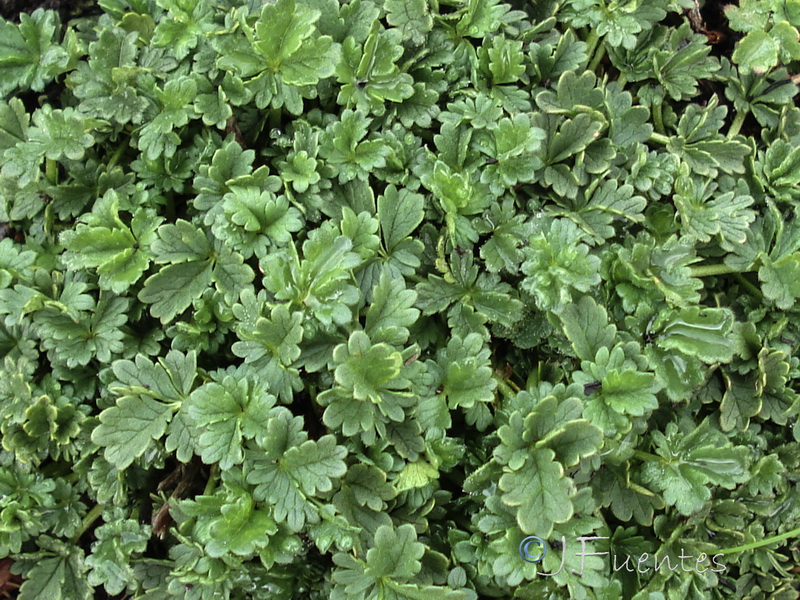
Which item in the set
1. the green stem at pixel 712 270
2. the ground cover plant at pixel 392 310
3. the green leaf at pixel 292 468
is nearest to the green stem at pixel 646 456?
the ground cover plant at pixel 392 310

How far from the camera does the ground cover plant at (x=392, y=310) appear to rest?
2174 millimetres

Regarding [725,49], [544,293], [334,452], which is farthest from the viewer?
[725,49]

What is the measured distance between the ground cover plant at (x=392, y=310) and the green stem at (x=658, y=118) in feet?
0.09

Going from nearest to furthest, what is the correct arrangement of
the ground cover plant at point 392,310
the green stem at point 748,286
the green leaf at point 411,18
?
1. the ground cover plant at point 392,310
2. the green leaf at point 411,18
3. the green stem at point 748,286

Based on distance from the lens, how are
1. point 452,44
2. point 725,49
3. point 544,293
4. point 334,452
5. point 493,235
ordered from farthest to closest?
point 725,49 → point 452,44 → point 493,235 → point 544,293 → point 334,452

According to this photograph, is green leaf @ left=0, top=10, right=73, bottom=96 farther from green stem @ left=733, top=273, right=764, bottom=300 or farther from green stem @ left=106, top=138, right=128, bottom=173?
green stem @ left=733, top=273, right=764, bottom=300

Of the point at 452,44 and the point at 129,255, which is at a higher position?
the point at 452,44

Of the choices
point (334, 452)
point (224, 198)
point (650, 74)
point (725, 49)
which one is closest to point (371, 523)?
point (334, 452)

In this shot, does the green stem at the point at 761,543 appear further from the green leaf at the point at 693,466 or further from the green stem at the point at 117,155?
the green stem at the point at 117,155

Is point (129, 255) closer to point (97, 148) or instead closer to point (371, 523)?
point (97, 148)

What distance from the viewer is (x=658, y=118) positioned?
2803mm

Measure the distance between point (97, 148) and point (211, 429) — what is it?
1.35 m

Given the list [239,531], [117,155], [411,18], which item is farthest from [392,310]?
[117,155]

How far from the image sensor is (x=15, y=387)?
238 centimetres
